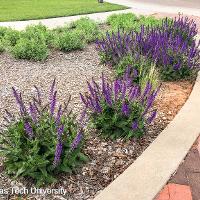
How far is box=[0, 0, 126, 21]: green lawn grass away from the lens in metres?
12.2

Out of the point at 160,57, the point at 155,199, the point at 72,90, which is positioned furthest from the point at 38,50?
the point at 155,199

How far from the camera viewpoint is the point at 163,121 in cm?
508

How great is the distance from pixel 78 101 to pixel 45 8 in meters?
8.74

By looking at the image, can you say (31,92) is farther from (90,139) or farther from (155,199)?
(155,199)

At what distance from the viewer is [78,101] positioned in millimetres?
5480

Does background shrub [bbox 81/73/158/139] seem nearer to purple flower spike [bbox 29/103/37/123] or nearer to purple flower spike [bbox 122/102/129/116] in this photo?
purple flower spike [bbox 122/102/129/116]

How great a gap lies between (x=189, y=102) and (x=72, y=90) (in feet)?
5.07

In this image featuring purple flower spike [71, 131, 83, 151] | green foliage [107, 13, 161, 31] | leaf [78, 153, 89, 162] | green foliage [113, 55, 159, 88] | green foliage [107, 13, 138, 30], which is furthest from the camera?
green foliage [107, 13, 138, 30]

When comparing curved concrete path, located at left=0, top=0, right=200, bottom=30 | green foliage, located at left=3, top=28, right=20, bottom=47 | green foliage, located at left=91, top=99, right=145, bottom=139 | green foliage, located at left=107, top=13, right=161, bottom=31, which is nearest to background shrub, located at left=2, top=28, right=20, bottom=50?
green foliage, located at left=3, top=28, right=20, bottom=47

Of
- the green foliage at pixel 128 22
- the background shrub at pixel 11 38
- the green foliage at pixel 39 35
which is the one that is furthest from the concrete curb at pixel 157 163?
the green foliage at pixel 128 22

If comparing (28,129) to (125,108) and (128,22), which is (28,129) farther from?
(128,22)

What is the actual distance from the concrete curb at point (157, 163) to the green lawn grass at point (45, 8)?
25.6 ft

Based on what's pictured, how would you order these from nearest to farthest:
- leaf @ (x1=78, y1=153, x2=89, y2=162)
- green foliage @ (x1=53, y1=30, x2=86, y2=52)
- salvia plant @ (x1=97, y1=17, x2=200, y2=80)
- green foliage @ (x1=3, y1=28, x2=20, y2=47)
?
leaf @ (x1=78, y1=153, x2=89, y2=162)
salvia plant @ (x1=97, y1=17, x2=200, y2=80)
green foliage @ (x1=53, y1=30, x2=86, y2=52)
green foliage @ (x1=3, y1=28, x2=20, y2=47)

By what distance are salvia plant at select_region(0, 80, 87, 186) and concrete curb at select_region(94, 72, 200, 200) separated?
→ 454 millimetres
